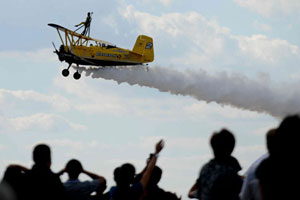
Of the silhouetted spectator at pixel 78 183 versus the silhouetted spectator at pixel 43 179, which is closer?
the silhouetted spectator at pixel 43 179

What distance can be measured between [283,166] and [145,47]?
151 ft

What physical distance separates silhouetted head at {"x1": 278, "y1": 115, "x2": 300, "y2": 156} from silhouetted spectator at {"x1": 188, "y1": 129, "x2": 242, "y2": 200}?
2.55 ft

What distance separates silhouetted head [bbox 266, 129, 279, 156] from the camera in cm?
613

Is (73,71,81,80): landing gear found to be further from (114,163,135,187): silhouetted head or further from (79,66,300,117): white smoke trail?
(114,163,135,187): silhouetted head

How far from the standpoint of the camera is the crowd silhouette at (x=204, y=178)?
6008 mm

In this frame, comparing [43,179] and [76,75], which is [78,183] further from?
[76,75]

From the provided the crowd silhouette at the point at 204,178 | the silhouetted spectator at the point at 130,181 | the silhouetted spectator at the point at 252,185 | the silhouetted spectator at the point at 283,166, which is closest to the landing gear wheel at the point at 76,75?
the crowd silhouette at the point at 204,178

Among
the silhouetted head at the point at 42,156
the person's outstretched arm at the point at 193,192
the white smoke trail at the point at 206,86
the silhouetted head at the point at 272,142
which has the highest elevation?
the white smoke trail at the point at 206,86

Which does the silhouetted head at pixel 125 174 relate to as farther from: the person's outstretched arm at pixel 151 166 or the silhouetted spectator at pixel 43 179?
the silhouetted spectator at pixel 43 179

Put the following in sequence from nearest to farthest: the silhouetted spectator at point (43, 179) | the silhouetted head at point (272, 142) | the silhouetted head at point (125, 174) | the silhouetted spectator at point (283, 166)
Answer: the silhouetted spectator at point (283, 166)
the silhouetted head at point (272, 142)
the silhouetted spectator at point (43, 179)
the silhouetted head at point (125, 174)

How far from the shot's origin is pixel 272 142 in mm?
6352

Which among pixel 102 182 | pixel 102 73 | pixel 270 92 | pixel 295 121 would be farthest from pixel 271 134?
Result: pixel 102 73

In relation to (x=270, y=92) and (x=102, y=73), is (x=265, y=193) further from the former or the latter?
(x=102, y=73)

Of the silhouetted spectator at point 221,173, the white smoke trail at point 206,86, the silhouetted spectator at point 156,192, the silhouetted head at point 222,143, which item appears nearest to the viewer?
the silhouetted spectator at point 221,173
